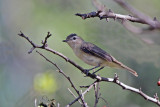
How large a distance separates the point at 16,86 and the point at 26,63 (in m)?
1.11

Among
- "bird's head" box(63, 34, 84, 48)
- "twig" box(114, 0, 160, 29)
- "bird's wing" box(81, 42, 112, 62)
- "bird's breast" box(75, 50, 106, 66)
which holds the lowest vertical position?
"twig" box(114, 0, 160, 29)

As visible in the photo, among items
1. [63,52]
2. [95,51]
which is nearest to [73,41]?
[95,51]

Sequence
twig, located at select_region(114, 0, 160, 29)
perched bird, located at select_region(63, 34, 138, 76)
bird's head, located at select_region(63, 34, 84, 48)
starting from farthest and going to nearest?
bird's head, located at select_region(63, 34, 84, 48)
perched bird, located at select_region(63, 34, 138, 76)
twig, located at select_region(114, 0, 160, 29)

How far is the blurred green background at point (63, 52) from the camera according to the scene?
4289 mm

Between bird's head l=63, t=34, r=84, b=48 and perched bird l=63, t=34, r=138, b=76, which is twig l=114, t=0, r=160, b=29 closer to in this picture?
perched bird l=63, t=34, r=138, b=76

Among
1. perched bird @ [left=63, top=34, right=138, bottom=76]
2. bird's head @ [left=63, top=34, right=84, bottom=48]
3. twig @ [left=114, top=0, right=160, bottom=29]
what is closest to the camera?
twig @ [left=114, top=0, right=160, bottom=29]

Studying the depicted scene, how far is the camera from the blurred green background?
4.29 m

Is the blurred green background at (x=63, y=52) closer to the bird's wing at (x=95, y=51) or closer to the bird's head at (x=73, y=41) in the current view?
the bird's wing at (x=95, y=51)

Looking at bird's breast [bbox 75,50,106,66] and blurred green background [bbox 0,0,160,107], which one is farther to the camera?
blurred green background [bbox 0,0,160,107]

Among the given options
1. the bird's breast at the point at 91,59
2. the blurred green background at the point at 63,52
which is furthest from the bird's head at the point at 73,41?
the blurred green background at the point at 63,52

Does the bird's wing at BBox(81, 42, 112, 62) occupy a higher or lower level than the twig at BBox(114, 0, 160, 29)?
higher

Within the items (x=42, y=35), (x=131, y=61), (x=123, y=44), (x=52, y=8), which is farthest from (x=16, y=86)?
(x=123, y=44)

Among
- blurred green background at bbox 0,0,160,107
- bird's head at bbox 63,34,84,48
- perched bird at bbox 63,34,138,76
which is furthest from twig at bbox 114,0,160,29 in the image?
bird's head at bbox 63,34,84,48

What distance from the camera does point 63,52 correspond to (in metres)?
5.83
